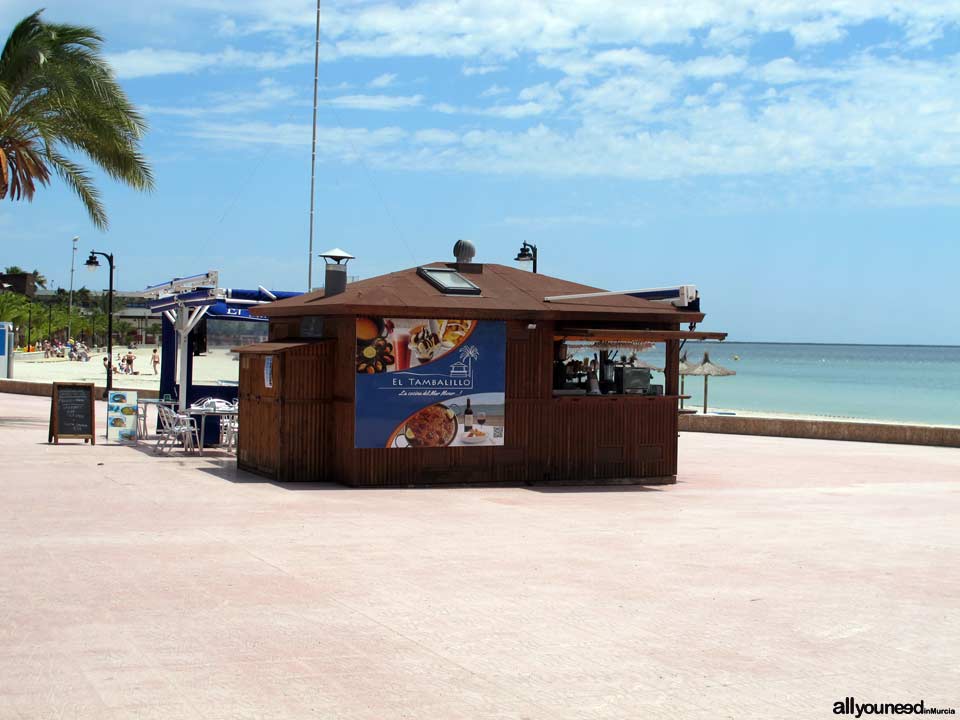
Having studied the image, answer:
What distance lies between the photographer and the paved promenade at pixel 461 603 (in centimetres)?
562

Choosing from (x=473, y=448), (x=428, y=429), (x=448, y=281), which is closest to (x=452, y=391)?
(x=428, y=429)

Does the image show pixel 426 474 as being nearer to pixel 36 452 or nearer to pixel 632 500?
pixel 632 500

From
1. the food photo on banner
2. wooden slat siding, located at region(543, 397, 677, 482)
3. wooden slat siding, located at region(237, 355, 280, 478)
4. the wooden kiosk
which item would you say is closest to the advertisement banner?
wooden slat siding, located at region(237, 355, 280, 478)

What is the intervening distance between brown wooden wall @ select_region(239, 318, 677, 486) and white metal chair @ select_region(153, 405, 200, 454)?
8.32 feet

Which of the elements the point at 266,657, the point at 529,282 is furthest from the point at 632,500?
the point at 266,657

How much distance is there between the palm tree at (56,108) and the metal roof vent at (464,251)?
1013cm

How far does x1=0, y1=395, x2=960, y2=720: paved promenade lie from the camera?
5621 millimetres

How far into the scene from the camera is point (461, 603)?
7652mm

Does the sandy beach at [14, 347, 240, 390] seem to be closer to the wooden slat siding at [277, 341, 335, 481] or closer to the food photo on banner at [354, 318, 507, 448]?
the wooden slat siding at [277, 341, 335, 481]

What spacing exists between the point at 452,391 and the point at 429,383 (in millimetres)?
335

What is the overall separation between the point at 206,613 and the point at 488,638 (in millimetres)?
1803

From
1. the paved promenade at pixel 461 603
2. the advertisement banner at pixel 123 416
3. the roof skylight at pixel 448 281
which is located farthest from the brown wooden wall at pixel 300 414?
the advertisement banner at pixel 123 416

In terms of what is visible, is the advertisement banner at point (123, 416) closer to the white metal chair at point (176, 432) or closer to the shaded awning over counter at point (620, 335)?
the white metal chair at point (176, 432)

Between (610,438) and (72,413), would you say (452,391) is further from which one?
(72,413)
